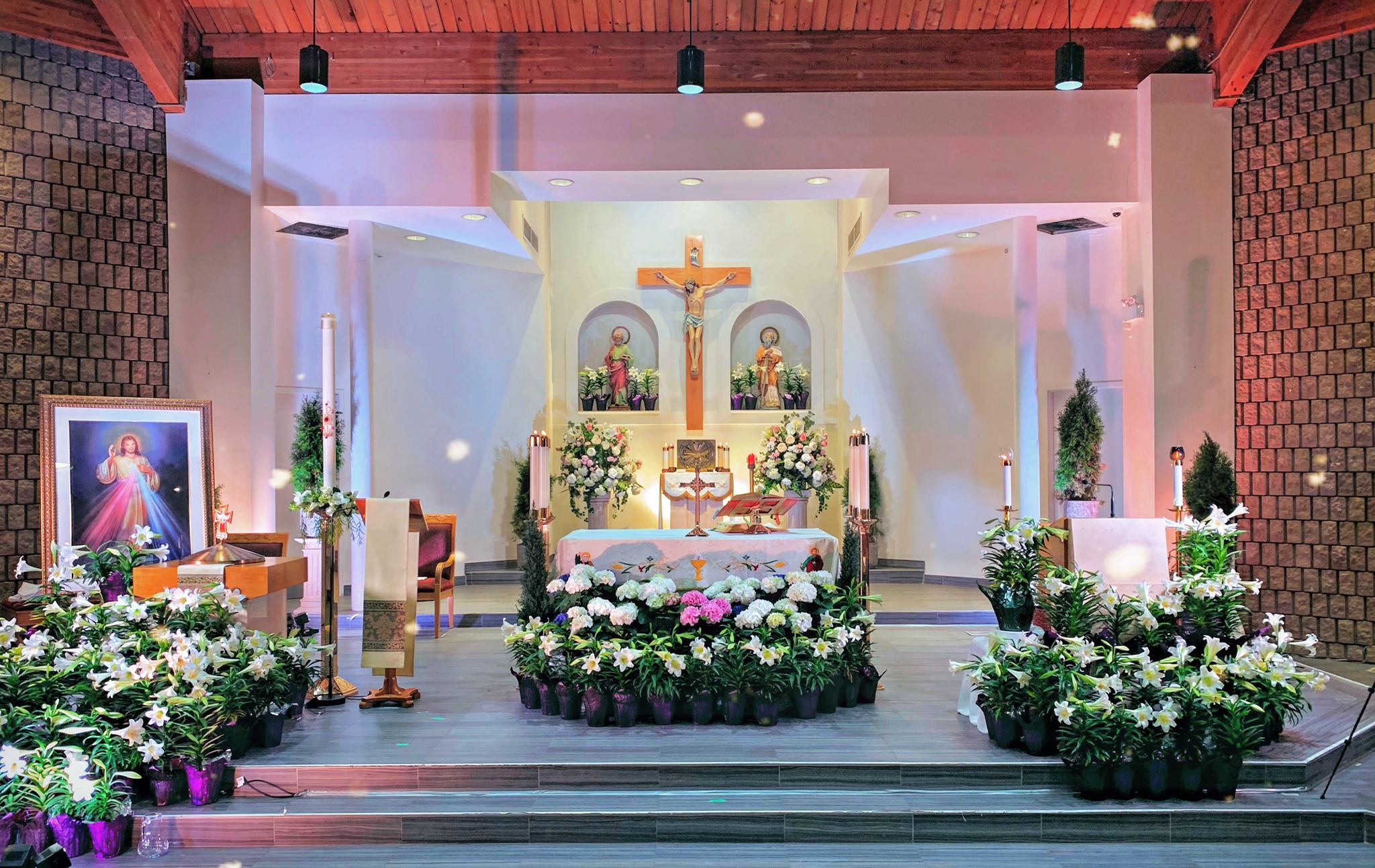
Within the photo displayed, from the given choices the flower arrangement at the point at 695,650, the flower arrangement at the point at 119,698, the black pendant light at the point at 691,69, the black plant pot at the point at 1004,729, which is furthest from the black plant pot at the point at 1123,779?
the black pendant light at the point at 691,69

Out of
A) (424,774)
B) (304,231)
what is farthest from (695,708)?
(304,231)

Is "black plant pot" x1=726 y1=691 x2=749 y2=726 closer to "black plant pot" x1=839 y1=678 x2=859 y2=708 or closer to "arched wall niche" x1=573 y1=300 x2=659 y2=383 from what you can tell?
"black plant pot" x1=839 y1=678 x2=859 y2=708

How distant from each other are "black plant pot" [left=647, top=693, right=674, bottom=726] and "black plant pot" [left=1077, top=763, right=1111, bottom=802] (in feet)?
6.85

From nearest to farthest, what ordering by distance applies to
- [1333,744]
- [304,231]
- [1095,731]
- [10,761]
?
[10,761]
[1095,731]
[1333,744]
[304,231]

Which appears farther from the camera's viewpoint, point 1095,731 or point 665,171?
point 665,171

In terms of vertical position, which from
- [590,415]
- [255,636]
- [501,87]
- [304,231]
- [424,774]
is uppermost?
[501,87]

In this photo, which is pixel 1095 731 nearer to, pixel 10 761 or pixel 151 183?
pixel 10 761

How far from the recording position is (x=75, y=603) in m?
5.18

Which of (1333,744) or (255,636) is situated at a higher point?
(255,636)

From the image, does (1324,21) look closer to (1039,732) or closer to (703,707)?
(1039,732)

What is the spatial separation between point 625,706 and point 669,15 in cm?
575

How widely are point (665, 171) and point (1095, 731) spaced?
573 cm

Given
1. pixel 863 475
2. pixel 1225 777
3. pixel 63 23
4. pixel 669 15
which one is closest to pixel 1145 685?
pixel 1225 777

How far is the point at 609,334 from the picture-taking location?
41.8ft
